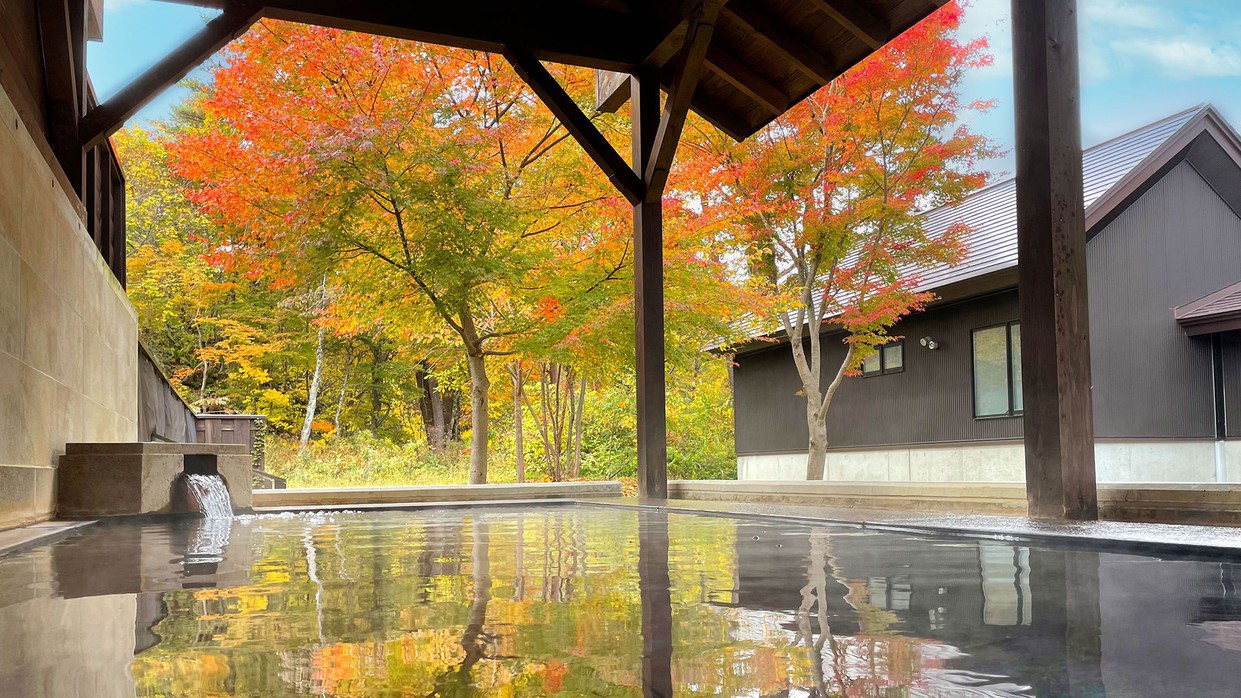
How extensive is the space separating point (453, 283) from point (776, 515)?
5134mm

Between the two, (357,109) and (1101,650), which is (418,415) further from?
(1101,650)

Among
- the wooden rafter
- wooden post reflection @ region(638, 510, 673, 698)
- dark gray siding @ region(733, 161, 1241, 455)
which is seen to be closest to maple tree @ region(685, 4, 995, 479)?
dark gray siding @ region(733, 161, 1241, 455)

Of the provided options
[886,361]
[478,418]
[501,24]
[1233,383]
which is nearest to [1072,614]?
[501,24]

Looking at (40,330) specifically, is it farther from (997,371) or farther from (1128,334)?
(1128,334)

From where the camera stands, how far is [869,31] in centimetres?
613

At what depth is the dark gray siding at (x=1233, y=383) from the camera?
38.9 ft

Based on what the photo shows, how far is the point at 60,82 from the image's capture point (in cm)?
595

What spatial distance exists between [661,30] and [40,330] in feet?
14.9

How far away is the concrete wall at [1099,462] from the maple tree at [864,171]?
102 inches

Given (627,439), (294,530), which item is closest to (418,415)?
(627,439)

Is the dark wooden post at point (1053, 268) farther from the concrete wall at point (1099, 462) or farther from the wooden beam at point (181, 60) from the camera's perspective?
the concrete wall at point (1099, 462)

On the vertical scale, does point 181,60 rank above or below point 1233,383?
above

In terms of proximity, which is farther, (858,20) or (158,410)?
(158,410)

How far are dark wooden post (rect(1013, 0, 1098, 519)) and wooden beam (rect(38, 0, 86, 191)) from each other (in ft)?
19.3
